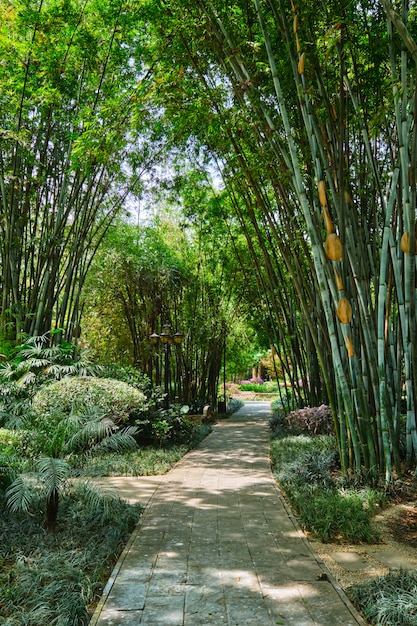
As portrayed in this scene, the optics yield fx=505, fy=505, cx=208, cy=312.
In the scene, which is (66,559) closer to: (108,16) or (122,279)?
(108,16)

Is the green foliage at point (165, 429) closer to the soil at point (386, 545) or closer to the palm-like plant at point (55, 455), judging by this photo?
the palm-like plant at point (55, 455)

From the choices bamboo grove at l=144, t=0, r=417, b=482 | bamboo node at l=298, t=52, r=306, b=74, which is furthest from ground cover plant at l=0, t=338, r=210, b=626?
bamboo node at l=298, t=52, r=306, b=74

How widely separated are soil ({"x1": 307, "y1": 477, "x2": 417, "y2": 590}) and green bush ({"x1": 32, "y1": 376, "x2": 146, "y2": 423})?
9.48 feet

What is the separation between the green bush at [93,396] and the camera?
5.19 meters

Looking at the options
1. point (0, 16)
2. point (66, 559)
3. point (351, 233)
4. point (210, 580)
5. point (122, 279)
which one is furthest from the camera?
point (122, 279)

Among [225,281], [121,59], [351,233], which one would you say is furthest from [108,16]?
[225,281]

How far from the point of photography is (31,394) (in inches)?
210

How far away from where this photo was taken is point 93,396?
215 inches

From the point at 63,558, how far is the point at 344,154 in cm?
332

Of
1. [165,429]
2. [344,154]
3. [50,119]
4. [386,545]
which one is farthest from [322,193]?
[50,119]

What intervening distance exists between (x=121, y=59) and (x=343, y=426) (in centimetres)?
501

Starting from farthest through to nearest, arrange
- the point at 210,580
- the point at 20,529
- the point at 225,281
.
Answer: the point at 225,281 < the point at 20,529 < the point at 210,580

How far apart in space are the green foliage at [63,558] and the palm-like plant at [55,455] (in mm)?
119

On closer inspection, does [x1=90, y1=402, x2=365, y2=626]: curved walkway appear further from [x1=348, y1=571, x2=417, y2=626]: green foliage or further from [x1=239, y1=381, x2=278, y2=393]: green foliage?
[x1=239, y1=381, x2=278, y2=393]: green foliage
